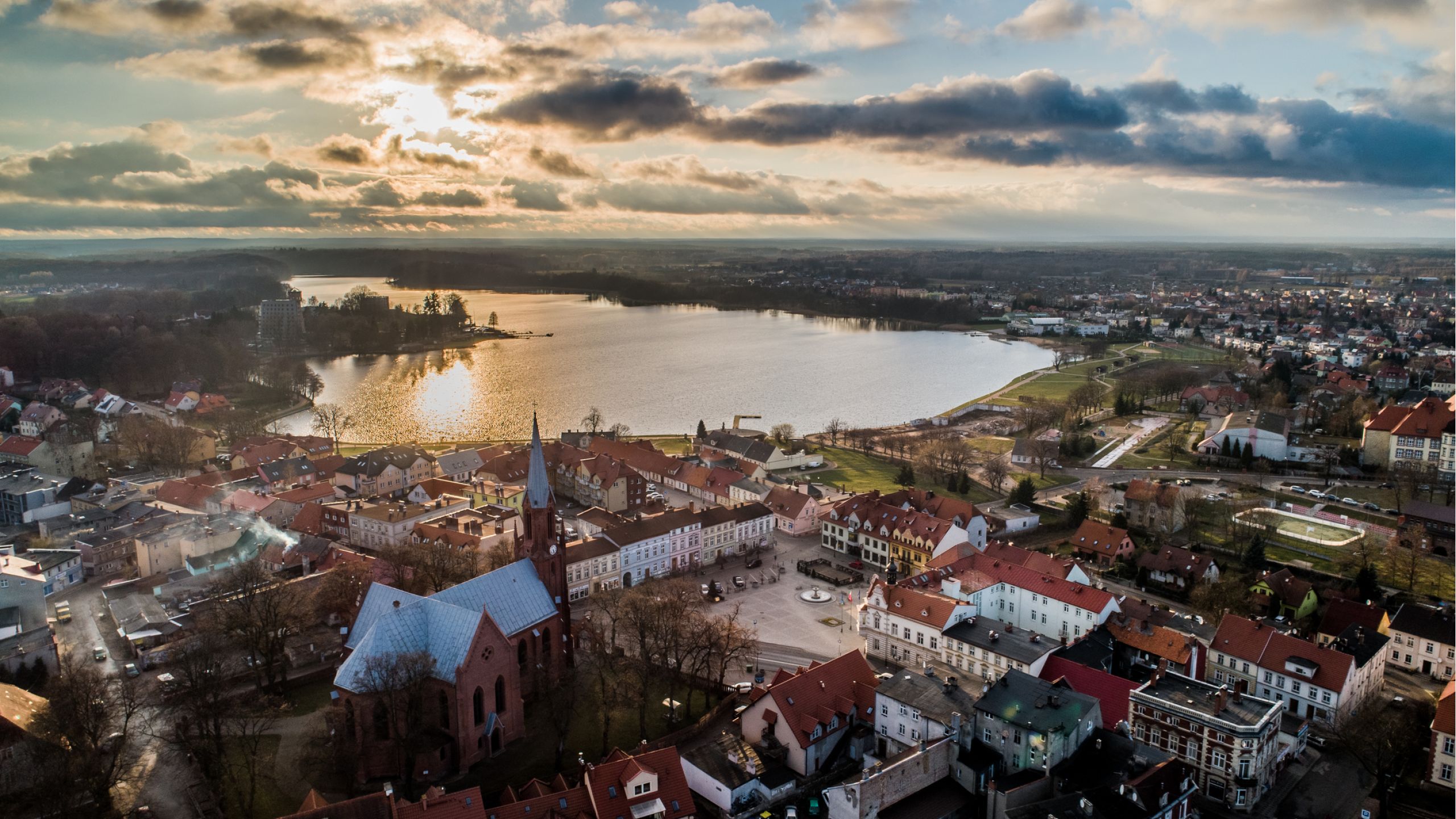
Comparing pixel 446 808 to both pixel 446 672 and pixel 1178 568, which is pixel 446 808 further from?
pixel 1178 568

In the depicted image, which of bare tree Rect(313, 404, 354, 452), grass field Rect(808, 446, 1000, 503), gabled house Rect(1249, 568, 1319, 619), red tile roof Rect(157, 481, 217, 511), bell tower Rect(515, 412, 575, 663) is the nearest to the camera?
bell tower Rect(515, 412, 575, 663)

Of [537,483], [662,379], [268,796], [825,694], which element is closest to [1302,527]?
[825,694]

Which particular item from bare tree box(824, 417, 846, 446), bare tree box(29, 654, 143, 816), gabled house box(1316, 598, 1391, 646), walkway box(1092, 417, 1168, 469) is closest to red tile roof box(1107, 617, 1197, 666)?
gabled house box(1316, 598, 1391, 646)

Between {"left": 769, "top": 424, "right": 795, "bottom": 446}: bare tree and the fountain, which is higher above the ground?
{"left": 769, "top": 424, "right": 795, "bottom": 446}: bare tree

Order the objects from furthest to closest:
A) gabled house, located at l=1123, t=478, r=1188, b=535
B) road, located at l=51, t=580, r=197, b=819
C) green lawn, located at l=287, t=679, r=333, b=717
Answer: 1. gabled house, located at l=1123, t=478, r=1188, b=535
2. green lawn, located at l=287, t=679, r=333, b=717
3. road, located at l=51, t=580, r=197, b=819

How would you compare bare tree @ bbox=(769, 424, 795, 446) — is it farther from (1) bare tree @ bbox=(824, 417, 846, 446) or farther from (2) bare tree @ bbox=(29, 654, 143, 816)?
(2) bare tree @ bbox=(29, 654, 143, 816)

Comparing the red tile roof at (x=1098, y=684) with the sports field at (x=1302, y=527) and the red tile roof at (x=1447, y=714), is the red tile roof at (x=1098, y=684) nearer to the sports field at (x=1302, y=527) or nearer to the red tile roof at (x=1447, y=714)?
the red tile roof at (x=1447, y=714)

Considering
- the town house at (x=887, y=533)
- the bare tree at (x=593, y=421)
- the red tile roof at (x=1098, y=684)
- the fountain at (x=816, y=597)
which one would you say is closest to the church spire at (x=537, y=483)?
the fountain at (x=816, y=597)
